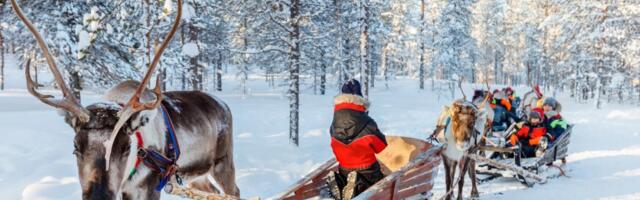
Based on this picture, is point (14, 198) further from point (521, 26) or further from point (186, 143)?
point (521, 26)

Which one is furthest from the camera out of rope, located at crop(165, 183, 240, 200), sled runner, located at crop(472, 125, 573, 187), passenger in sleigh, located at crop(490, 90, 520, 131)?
passenger in sleigh, located at crop(490, 90, 520, 131)

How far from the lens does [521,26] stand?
61688 millimetres

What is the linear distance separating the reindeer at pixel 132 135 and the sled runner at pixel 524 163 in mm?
5609

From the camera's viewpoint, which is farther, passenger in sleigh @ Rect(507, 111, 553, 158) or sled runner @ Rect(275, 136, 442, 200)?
passenger in sleigh @ Rect(507, 111, 553, 158)

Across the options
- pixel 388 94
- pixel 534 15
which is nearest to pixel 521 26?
pixel 534 15

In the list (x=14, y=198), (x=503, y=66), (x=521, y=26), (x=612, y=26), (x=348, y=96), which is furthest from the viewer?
(x=503, y=66)

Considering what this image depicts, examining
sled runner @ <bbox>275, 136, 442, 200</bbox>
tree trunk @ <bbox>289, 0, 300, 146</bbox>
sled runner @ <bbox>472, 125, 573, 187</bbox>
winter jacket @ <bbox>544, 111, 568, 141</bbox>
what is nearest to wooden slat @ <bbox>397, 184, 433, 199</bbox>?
sled runner @ <bbox>275, 136, 442, 200</bbox>

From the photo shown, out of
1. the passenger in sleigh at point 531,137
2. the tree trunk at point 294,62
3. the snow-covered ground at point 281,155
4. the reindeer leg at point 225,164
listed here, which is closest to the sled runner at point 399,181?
the reindeer leg at point 225,164

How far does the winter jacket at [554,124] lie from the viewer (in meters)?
10.6

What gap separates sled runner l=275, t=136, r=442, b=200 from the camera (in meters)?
4.90

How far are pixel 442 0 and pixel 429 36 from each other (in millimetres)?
5775

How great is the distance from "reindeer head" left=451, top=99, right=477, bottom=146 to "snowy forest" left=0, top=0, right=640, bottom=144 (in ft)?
10.2

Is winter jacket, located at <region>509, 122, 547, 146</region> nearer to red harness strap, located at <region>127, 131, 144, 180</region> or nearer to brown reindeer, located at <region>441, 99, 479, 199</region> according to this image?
brown reindeer, located at <region>441, 99, 479, 199</region>

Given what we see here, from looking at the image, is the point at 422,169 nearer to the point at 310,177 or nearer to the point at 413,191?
the point at 413,191
